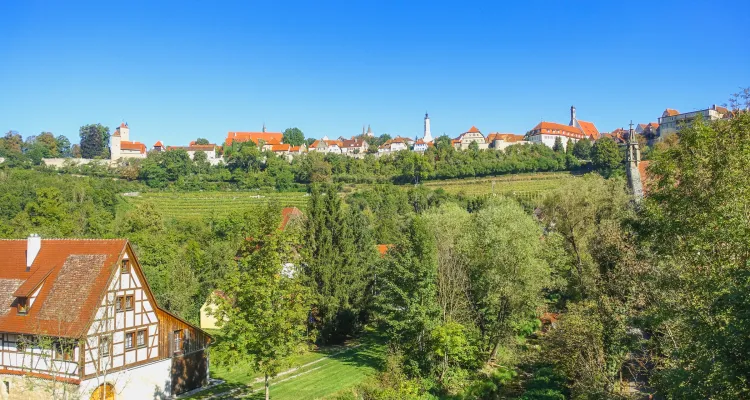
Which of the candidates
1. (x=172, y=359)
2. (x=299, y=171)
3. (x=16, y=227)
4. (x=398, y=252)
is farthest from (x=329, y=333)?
Answer: (x=299, y=171)

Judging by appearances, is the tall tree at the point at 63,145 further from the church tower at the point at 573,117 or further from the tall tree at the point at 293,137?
the church tower at the point at 573,117

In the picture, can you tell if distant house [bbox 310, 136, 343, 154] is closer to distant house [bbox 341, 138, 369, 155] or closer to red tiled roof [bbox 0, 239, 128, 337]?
distant house [bbox 341, 138, 369, 155]

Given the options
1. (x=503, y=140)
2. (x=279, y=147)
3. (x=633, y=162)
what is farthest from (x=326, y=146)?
(x=633, y=162)

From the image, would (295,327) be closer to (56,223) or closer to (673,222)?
(673,222)

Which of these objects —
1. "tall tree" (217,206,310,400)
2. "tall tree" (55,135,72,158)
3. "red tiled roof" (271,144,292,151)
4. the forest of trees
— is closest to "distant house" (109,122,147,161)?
"tall tree" (55,135,72,158)

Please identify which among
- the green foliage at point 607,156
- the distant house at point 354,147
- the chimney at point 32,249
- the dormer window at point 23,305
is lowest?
the dormer window at point 23,305

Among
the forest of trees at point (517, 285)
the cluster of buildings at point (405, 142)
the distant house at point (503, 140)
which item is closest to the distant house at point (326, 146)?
the cluster of buildings at point (405, 142)
